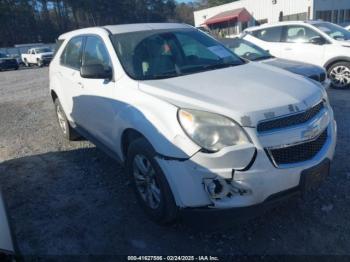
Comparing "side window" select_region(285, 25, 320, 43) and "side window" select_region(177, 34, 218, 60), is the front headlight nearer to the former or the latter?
"side window" select_region(177, 34, 218, 60)

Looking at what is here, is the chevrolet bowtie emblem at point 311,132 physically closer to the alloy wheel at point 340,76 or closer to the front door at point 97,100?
the front door at point 97,100

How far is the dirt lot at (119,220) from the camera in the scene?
2.95 meters

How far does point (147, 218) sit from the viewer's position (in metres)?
3.41

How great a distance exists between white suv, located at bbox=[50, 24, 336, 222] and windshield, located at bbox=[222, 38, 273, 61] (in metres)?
3.55

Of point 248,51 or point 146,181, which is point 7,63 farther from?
point 146,181

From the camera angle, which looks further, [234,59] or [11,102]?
[11,102]

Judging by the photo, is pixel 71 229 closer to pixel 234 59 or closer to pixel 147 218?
pixel 147 218

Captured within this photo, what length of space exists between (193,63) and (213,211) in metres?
1.79

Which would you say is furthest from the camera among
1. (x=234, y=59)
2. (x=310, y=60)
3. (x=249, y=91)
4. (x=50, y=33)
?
(x=50, y=33)

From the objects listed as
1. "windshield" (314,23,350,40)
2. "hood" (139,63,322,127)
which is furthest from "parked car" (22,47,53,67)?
"hood" (139,63,322,127)

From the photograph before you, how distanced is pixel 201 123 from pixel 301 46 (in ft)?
23.3

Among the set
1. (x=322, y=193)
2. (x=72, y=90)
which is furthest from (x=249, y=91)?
(x=72, y=90)

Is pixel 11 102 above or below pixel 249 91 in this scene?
below

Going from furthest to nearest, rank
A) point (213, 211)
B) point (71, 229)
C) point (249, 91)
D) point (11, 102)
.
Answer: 1. point (11, 102)
2. point (71, 229)
3. point (249, 91)
4. point (213, 211)
